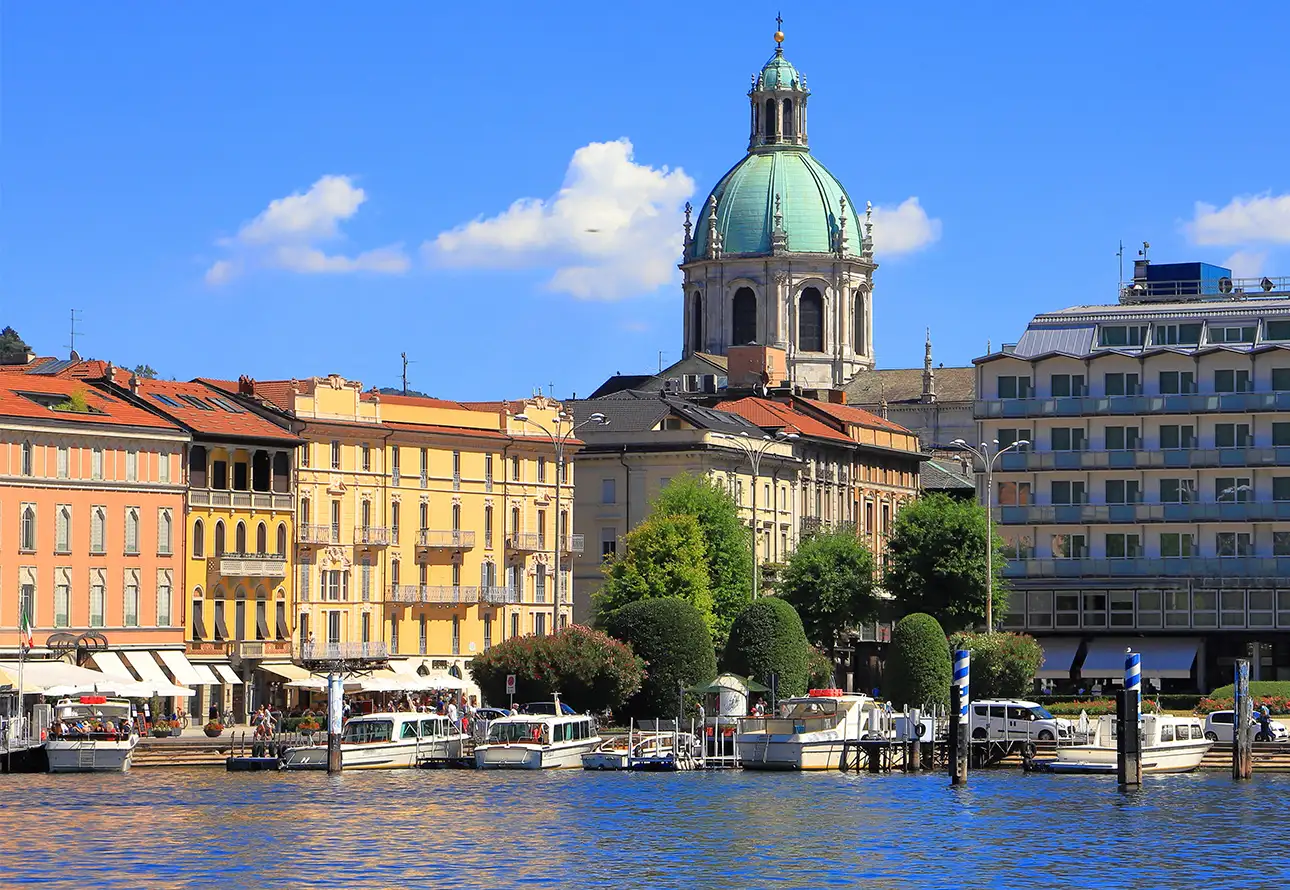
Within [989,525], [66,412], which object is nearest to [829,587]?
[989,525]

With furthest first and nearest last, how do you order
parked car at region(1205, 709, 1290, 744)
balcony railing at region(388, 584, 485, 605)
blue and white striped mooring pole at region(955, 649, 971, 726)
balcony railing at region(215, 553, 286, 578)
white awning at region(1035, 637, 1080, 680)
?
white awning at region(1035, 637, 1080, 680)
balcony railing at region(388, 584, 485, 605)
balcony railing at region(215, 553, 286, 578)
parked car at region(1205, 709, 1290, 744)
blue and white striped mooring pole at region(955, 649, 971, 726)

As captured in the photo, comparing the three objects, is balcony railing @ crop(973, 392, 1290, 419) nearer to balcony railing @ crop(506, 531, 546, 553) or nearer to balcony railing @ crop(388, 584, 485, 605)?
balcony railing @ crop(506, 531, 546, 553)

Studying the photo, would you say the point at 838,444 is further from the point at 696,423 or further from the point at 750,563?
the point at 750,563

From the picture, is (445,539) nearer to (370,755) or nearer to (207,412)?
(207,412)

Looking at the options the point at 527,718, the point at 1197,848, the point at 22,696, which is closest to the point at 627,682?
the point at 527,718

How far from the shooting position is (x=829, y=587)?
154m

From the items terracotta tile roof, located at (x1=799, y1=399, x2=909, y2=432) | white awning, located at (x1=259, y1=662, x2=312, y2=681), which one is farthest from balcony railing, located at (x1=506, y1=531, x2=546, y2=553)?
terracotta tile roof, located at (x1=799, y1=399, x2=909, y2=432)

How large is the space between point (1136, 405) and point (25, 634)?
59.9m

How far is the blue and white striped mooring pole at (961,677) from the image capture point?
98812 mm

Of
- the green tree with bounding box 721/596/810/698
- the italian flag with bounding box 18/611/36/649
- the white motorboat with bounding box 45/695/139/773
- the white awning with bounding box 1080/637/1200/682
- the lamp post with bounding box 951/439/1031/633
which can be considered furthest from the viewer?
the white awning with bounding box 1080/637/1200/682

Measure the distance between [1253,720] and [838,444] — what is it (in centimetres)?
6720

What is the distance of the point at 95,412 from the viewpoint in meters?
130

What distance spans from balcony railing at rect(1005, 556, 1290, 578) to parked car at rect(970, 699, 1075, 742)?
3887cm

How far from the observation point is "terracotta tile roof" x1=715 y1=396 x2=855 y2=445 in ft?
582
